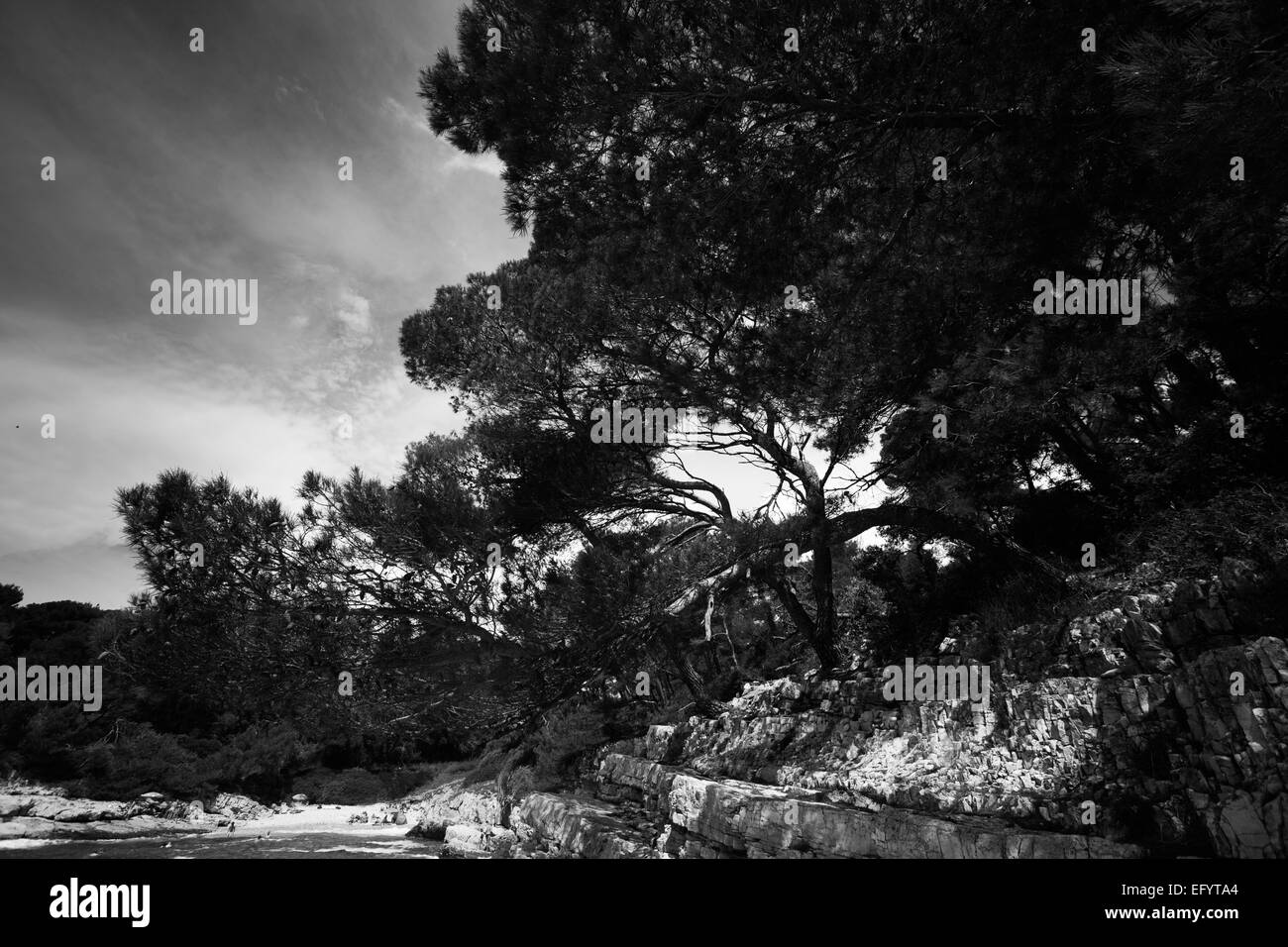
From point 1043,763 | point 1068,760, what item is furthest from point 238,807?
point 1068,760

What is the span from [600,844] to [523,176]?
6.66 m

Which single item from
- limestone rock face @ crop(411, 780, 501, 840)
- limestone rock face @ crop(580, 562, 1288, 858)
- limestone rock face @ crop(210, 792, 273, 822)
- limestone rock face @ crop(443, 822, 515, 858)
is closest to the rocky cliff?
limestone rock face @ crop(580, 562, 1288, 858)

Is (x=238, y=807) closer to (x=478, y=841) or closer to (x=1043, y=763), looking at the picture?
(x=478, y=841)

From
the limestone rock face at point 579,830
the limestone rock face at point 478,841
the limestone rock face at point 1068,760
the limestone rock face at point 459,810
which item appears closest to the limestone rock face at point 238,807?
the limestone rock face at point 459,810

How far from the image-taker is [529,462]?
304 inches

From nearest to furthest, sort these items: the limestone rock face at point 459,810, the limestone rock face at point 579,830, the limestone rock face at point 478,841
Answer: the limestone rock face at point 579,830, the limestone rock face at point 478,841, the limestone rock face at point 459,810

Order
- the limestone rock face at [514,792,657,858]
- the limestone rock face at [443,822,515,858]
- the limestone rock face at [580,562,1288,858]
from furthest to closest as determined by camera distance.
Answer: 1. the limestone rock face at [443,822,515,858]
2. the limestone rock face at [514,792,657,858]
3. the limestone rock face at [580,562,1288,858]

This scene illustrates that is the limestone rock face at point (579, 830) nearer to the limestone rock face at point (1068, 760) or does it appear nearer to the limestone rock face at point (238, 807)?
the limestone rock face at point (1068, 760)

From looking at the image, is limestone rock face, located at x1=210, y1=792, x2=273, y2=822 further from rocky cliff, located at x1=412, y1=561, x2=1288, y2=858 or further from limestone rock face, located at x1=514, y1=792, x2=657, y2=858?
rocky cliff, located at x1=412, y1=561, x2=1288, y2=858
